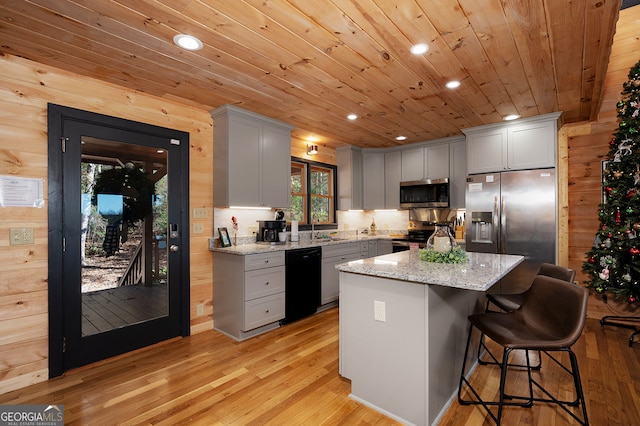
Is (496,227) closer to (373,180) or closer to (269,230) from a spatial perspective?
(373,180)

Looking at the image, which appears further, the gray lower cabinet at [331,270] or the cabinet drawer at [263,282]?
the gray lower cabinet at [331,270]

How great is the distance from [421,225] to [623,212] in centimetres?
248

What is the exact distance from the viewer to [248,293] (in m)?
3.24

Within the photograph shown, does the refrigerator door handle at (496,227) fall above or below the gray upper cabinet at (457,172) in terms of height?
below

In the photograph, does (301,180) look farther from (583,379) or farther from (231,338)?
(583,379)

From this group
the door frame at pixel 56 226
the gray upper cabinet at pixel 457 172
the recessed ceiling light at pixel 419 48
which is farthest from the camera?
the gray upper cabinet at pixel 457 172

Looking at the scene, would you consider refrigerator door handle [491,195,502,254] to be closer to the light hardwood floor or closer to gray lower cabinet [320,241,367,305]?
the light hardwood floor

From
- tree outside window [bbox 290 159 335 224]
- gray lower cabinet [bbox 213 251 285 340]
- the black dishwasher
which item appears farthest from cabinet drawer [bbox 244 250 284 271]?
tree outside window [bbox 290 159 335 224]

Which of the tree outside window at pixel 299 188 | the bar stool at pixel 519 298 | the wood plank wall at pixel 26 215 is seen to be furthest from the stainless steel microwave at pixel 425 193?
the wood plank wall at pixel 26 215

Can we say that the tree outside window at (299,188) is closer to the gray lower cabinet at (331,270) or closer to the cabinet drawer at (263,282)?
→ the gray lower cabinet at (331,270)

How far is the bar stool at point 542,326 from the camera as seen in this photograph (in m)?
1.63

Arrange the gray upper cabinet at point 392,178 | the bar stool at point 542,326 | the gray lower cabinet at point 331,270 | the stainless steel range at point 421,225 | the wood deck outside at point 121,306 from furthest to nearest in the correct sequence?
the gray upper cabinet at point 392,178
the stainless steel range at point 421,225
the gray lower cabinet at point 331,270
the wood deck outside at point 121,306
the bar stool at point 542,326

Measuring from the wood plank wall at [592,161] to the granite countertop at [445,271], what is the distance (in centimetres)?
239

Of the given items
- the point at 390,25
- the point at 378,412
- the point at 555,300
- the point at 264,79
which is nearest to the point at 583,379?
the point at 555,300
